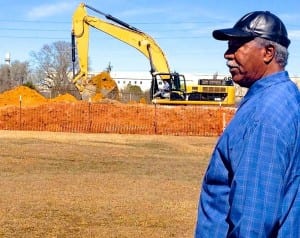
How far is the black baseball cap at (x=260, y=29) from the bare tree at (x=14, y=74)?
81524 millimetres

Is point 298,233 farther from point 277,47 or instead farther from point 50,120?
point 50,120

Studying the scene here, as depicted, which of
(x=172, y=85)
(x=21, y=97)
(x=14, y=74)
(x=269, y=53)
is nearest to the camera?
(x=269, y=53)

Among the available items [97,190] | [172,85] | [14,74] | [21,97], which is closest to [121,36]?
[172,85]

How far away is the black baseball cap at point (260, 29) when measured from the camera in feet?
9.29

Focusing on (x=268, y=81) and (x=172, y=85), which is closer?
(x=268, y=81)

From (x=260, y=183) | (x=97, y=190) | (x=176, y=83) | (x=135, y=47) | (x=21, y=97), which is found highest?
(x=135, y=47)

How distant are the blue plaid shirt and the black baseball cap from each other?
0.16m

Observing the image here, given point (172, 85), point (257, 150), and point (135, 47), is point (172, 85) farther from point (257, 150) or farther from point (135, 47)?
point (257, 150)

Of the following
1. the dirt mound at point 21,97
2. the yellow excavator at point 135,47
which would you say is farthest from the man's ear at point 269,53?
the dirt mound at point 21,97

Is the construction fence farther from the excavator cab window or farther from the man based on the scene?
the man

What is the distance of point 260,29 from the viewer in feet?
9.30

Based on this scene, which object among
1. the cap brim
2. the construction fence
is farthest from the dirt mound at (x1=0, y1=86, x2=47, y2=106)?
the cap brim

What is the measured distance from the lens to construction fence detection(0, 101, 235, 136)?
34.5 meters

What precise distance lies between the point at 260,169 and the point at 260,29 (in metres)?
0.63
